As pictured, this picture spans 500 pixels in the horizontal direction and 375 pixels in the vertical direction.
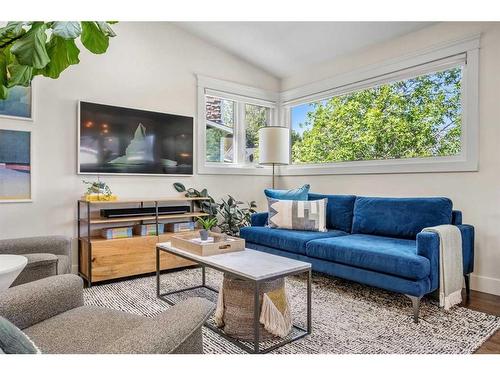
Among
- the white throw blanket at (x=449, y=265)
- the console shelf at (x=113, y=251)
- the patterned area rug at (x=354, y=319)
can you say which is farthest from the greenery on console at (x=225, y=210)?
the white throw blanket at (x=449, y=265)

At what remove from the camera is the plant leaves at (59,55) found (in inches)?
42.6

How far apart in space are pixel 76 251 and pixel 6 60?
2.79 meters

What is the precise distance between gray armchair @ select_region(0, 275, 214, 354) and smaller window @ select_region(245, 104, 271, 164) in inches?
137

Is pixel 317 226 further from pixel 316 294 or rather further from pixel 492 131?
pixel 492 131

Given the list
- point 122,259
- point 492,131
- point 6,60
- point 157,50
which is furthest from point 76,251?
point 492,131

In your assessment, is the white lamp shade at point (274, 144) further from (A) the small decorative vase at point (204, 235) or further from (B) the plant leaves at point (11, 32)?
(B) the plant leaves at point (11, 32)

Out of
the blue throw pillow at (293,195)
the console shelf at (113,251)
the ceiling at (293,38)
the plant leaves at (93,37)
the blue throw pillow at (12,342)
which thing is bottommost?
the console shelf at (113,251)

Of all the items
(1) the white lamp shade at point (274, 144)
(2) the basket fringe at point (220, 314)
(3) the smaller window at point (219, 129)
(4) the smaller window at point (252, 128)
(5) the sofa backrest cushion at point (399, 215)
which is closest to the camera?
(2) the basket fringe at point (220, 314)

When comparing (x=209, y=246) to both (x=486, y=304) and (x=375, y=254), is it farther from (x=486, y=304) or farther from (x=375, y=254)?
(x=486, y=304)

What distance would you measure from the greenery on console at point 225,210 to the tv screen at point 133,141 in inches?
11.3

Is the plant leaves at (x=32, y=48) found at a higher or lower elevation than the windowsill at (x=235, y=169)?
higher

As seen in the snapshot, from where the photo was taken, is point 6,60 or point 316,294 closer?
point 6,60

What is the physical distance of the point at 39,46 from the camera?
2.93 feet
